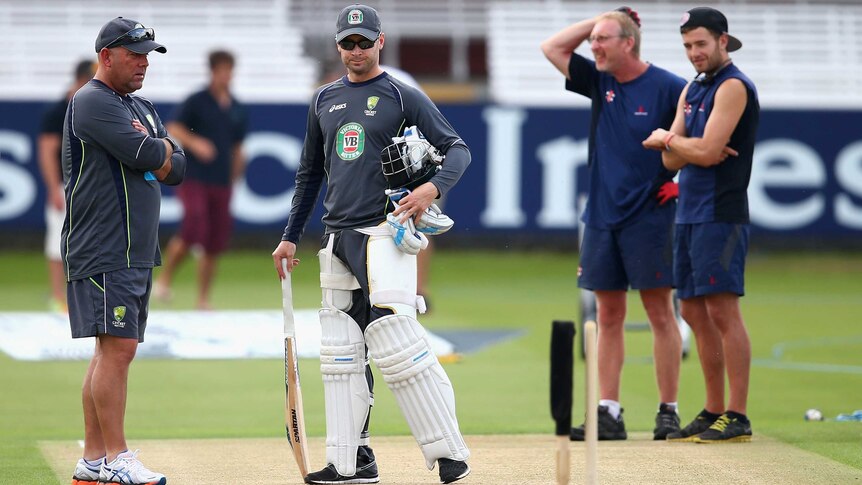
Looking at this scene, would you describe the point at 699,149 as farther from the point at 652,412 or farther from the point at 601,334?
the point at 652,412

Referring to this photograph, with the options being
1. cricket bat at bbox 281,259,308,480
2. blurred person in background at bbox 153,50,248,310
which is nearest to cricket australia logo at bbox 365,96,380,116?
cricket bat at bbox 281,259,308,480

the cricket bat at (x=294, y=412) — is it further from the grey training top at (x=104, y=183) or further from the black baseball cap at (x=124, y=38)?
the black baseball cap at (x=124, y=38)

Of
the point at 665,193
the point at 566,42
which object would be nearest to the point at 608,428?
the point at 665,193

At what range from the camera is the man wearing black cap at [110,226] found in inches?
222

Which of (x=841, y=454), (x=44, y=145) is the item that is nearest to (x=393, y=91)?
(x=841, y=454)

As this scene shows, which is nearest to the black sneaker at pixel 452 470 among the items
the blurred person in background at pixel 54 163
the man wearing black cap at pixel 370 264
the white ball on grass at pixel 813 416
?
the man wearing black cap at pixel 370 264

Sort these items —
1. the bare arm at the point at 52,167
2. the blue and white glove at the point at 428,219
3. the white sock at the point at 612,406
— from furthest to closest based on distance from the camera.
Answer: the bare arm at the point at 52,167, the white sock at the point at 612,406, the blue and white glove at the point at 428,219

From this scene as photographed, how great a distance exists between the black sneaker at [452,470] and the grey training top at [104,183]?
1538 millimetres

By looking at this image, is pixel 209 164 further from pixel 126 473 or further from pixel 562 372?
pixel 562 372

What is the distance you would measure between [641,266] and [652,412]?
5.16ft

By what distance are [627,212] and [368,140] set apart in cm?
198

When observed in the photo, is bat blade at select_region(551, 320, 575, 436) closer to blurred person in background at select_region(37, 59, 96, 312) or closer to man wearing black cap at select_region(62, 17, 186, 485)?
man wearing black cap at select_region(62, 17, 186, 485)

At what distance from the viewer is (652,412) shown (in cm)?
855

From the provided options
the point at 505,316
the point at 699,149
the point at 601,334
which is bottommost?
the point at 505,316
